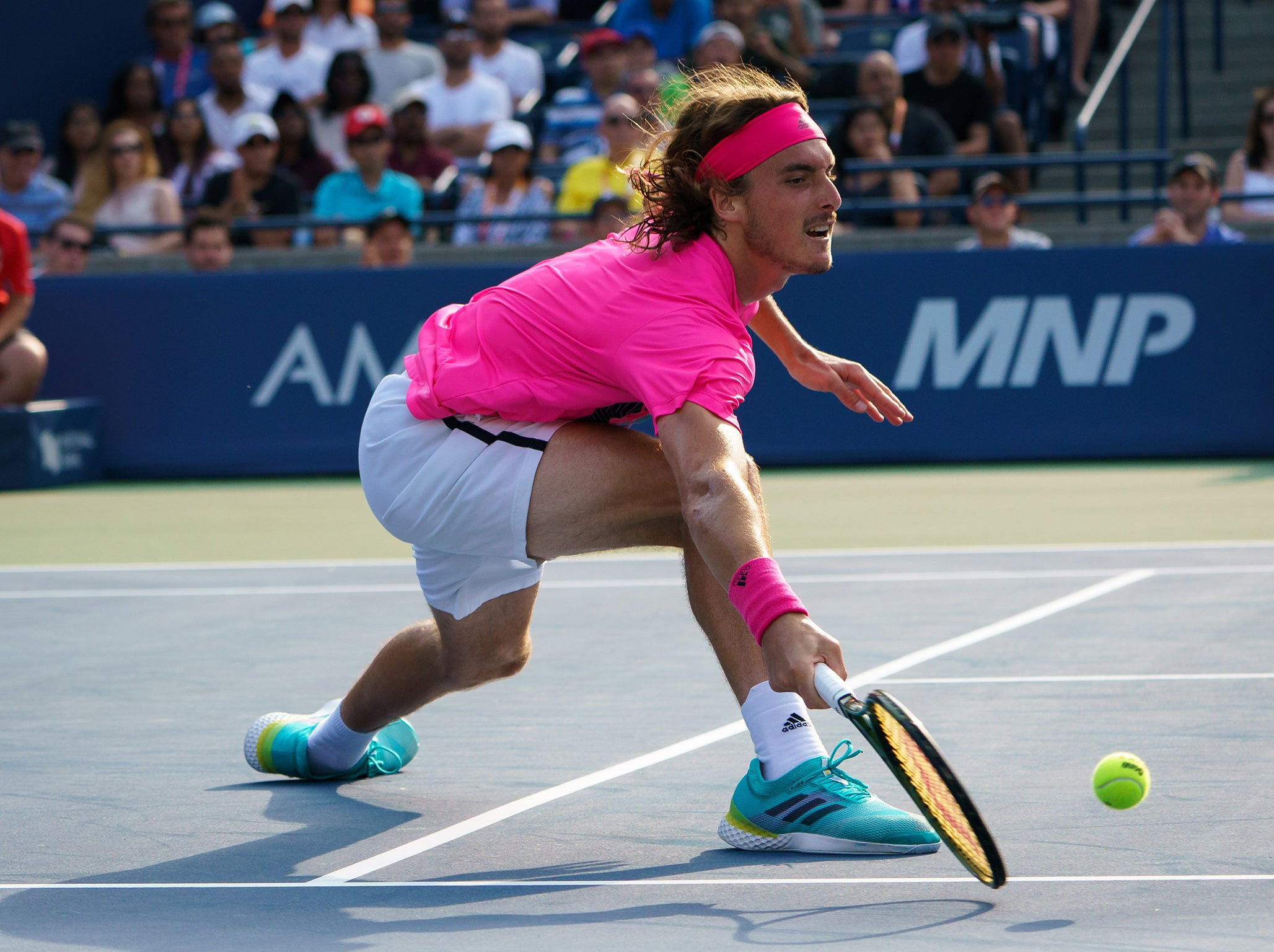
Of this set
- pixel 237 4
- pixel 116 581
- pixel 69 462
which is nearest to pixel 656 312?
pixel 116 581

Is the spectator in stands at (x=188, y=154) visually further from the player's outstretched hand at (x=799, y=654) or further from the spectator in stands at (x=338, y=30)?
the player's outstretched hand at (x=799, y=654)

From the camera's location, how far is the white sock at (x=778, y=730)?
11.7 feet

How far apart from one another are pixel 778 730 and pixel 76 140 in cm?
1236

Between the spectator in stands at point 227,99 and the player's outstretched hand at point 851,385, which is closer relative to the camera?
the player's outstretched hand at point 851,385

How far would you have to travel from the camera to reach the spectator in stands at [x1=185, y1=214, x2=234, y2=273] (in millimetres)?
12203

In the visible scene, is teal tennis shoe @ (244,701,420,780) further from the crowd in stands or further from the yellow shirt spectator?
the yellow shirt spectator

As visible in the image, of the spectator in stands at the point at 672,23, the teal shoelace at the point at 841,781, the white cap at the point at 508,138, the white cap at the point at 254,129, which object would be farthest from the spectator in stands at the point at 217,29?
the teal shoelace at the point at 841,781

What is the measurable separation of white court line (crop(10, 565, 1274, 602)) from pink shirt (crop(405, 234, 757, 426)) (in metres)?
3.36

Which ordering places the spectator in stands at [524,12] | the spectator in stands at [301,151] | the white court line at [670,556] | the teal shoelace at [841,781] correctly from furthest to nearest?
the spectator in stands at [524,12]
the spectator in stands at [301,151]
the white court line at [670,556]
the teal shoelace at [841,781]

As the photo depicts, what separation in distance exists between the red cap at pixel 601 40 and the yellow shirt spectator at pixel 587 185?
1.28 m

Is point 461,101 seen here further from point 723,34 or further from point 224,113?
point 723,34

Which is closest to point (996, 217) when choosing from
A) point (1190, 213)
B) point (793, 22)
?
point (1190, 213)

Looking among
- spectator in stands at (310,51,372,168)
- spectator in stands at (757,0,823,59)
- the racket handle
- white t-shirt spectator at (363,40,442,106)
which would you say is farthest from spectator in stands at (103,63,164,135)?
the racket handle

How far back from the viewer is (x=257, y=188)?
43.7 feet
